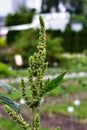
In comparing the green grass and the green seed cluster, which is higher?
the green grass

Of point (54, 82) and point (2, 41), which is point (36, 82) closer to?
point (54, 82)

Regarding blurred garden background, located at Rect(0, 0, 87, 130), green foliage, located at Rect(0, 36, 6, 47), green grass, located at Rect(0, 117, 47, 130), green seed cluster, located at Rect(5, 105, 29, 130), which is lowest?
green seed cluster, located at Rect(5, 105, 29, 130)

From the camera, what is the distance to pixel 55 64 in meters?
16.5

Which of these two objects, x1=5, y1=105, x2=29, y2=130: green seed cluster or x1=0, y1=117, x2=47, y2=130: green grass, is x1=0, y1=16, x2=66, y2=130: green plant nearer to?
x1=5, y1=105, x2=29, y2=130: green seed cluster

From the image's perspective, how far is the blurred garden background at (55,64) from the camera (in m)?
8.66

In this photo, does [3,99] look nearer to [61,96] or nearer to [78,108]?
[78,108]

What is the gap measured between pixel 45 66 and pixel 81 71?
13.9m

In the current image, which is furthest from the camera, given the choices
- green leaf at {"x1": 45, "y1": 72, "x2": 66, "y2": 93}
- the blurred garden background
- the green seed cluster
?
the blurred garden background

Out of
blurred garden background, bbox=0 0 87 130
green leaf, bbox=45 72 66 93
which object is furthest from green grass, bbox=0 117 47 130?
Answer: green leaf, bbox=45 72 66 93

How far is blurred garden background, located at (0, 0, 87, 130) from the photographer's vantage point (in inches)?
341

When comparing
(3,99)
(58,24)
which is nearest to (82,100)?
(3,99)

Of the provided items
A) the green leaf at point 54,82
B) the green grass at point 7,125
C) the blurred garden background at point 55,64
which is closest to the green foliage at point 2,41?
the blurred garden background at point 55,64

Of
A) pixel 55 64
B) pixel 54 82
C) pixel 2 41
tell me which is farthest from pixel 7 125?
pixel 2 41

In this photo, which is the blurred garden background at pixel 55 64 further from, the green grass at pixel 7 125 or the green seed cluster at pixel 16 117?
the green seed cluster at pixel 16 117
